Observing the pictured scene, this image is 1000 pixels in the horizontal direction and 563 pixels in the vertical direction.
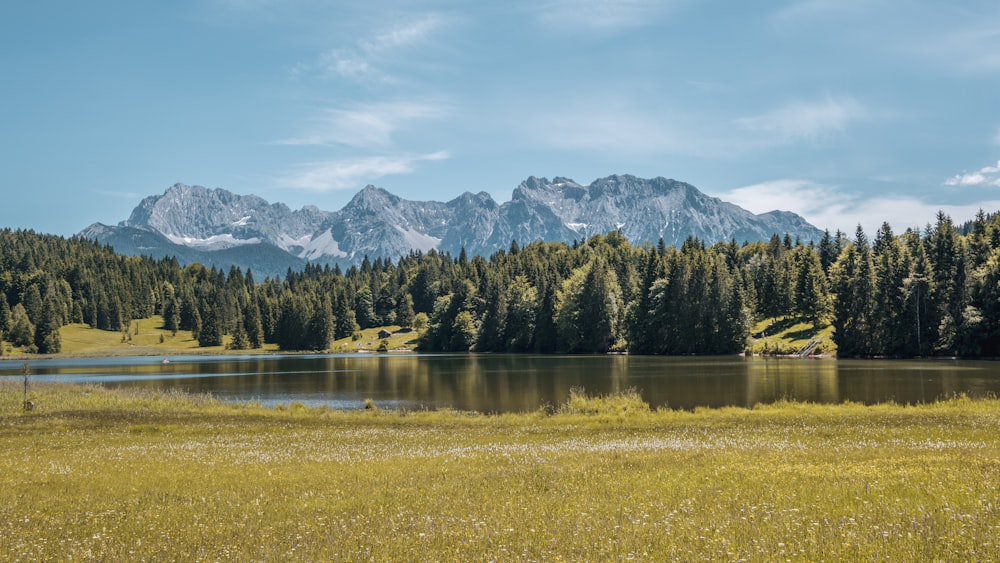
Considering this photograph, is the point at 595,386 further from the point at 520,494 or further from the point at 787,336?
the point at 787,336

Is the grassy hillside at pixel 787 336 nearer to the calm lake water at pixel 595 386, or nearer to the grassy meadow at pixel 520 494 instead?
the calm lake water at pixel 595 386

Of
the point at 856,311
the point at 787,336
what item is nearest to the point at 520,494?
the point at 856,311

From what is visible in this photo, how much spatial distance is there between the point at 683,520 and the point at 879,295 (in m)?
125

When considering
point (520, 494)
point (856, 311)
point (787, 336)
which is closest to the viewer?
point (520, 494)

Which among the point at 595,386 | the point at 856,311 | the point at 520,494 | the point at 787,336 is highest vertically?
the point at 856,311

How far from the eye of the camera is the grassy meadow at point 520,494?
12.2 m

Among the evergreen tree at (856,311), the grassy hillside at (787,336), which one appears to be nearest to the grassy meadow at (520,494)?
the evergreen tree at (856,311)

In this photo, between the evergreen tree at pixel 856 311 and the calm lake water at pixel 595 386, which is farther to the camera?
A: the evergreen tree at pixel 856 311

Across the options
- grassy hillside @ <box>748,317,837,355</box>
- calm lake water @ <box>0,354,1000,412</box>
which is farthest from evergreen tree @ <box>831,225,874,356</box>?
calm lake water @ <box>0,354,1000,412</box>

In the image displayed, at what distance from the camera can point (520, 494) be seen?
17.2m

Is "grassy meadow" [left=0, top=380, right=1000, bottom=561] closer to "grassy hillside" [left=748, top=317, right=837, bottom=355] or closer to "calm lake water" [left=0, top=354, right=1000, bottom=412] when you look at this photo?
"calm lake water" [left=0, top=354, right=1000, bottom=412]

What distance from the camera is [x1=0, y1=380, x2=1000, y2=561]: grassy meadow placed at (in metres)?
12.2

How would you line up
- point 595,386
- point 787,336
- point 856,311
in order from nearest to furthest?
1. point 595,386
2. point 856,311
3. point 787,336

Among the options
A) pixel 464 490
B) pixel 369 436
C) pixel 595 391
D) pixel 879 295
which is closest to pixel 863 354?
pixel 879 295
